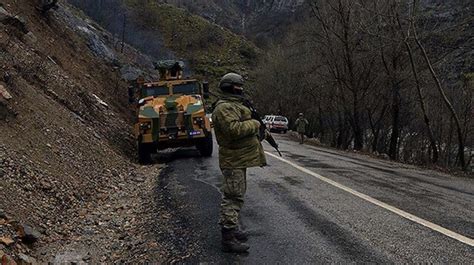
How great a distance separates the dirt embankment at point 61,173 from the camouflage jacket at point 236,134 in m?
1.34

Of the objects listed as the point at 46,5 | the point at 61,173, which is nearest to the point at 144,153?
the point at 61,173

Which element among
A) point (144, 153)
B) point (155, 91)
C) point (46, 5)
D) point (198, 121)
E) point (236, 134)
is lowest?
point (144, 153)

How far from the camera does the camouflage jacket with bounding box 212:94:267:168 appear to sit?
17.6 ft

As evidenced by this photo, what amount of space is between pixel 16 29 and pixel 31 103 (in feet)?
22.4

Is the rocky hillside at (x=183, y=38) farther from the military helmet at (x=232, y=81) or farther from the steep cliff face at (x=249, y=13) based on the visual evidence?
the military helmet at (x=232, y=81)

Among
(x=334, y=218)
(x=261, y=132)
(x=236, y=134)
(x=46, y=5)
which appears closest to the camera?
(x=236, y=134)

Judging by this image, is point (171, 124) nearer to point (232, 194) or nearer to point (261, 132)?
point (261, 132)

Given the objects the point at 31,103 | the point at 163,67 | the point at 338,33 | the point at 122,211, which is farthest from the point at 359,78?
the point at 122,211

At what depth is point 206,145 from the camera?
1577cm

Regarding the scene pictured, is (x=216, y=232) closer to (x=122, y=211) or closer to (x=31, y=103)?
(x=122, y=211)

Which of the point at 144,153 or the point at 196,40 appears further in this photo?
the point at 196,40

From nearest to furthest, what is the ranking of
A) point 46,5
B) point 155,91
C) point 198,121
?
point 198,121 < point 155,91 < point 46,5

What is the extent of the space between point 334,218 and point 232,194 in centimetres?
192

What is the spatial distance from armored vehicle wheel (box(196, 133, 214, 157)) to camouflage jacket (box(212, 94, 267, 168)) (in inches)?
393
